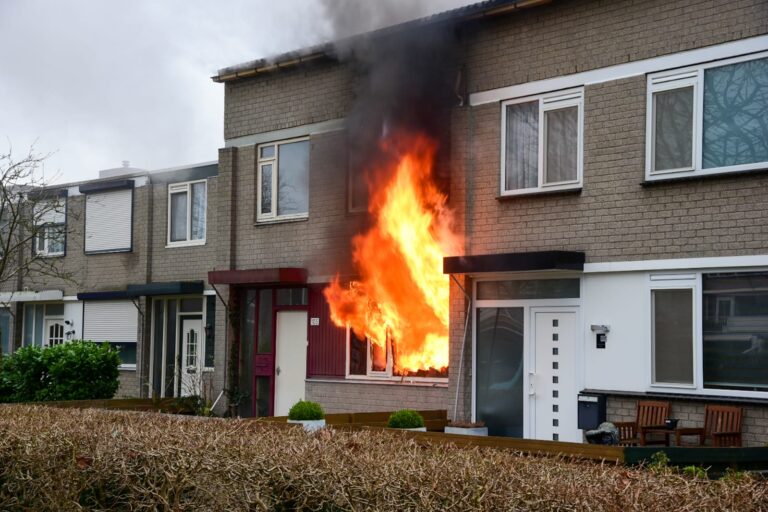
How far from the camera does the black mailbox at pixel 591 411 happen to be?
1494cm

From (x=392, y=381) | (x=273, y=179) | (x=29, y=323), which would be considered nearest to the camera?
(x=392, y=381)

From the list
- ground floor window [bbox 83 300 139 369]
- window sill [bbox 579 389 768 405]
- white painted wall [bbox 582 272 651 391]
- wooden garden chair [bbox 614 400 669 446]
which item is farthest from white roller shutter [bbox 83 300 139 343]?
wooden garden chair [bbox 614 400 669 446]

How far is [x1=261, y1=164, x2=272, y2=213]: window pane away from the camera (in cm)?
2133

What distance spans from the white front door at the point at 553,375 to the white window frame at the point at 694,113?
254cm

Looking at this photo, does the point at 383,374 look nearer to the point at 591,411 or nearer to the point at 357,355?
the point at 357,355

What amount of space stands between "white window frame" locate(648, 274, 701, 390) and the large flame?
3778 millimetres

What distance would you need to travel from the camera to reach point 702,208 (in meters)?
14.2

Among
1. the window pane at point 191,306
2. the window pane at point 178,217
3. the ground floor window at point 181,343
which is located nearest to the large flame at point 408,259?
the ground floor window at point 181,343

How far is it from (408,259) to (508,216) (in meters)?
2.25

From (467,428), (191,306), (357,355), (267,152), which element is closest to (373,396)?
(357,355)

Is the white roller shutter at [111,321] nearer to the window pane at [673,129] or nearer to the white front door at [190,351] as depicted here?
the white front door at [190,351]

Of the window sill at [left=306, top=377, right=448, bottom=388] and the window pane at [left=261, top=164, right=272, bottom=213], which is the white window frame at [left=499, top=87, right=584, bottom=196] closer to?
the window sill at [left=306, top=377, right=448, bottom=388]

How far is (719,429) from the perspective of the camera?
13.6 meters

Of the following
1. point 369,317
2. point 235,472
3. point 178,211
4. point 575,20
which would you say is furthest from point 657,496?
point 178,211
